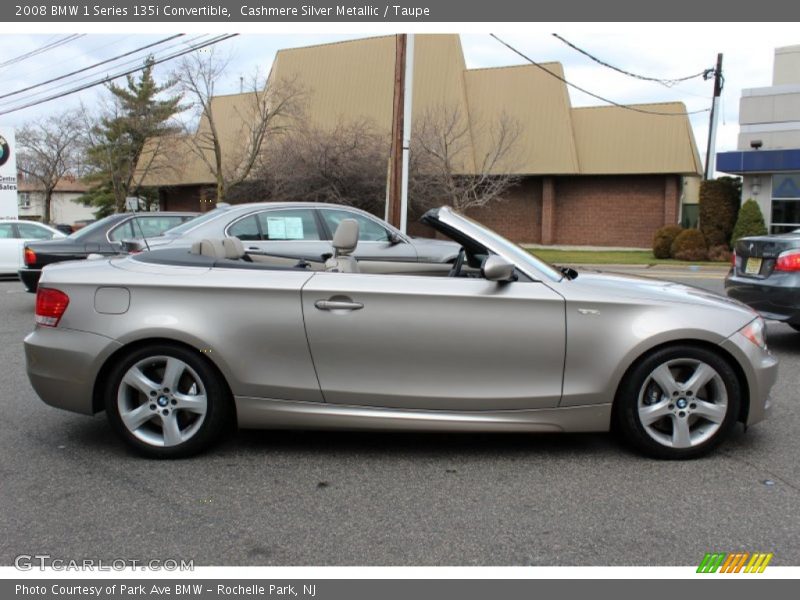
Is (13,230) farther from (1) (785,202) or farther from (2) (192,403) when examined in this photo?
(1) (785,202)

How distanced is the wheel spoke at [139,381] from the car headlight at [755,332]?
3518 mm

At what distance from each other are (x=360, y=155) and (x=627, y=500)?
2458 cm

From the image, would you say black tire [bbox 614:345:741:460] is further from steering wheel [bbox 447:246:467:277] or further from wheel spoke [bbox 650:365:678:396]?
steering wheel [bbox 447:246:467:277]

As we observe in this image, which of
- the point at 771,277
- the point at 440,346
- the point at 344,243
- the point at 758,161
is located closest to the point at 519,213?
the point at 758,161

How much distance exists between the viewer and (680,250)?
23.4m

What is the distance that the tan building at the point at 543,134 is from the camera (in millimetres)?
30797

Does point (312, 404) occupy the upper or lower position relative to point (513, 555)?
upper

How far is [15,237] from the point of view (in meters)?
15.7

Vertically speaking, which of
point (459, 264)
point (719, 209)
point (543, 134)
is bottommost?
point (459, 264)

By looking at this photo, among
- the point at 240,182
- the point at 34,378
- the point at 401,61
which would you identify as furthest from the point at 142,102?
the point at 34,378

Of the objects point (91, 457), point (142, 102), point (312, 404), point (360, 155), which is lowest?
point (91, 457)

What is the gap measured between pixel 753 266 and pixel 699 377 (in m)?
4.21

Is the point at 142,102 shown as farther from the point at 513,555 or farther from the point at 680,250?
the point at 513,555

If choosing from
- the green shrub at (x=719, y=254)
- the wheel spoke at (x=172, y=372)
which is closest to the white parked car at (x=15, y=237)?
the wheel spoke at (x=172, y=372)
